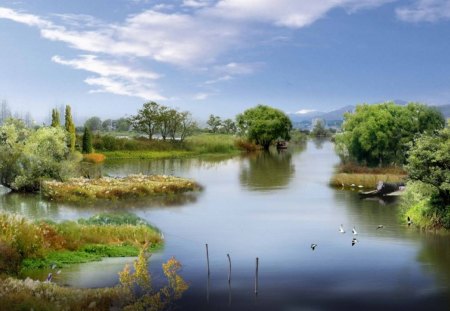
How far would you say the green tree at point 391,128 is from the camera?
4897 centimetres

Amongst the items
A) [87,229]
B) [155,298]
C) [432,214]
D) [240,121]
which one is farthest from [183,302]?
[240,121]

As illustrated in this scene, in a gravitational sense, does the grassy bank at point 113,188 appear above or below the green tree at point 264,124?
below

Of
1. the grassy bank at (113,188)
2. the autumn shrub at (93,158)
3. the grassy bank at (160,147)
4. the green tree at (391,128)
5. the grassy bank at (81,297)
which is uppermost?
the green tree at (391,128)

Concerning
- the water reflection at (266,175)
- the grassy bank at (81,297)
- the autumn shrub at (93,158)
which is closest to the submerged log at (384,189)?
the water reflection at (266,175)

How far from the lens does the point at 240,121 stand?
10338cm

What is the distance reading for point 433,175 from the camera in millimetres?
24219

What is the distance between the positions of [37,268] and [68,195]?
1646cm

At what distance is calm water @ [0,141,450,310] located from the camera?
15531 millimetres

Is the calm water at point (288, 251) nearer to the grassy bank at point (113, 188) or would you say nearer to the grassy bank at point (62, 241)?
the grassy bank at point (62, 241)

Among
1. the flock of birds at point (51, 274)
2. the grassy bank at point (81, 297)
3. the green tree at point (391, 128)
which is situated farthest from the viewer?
the green tree at point (391, 128)

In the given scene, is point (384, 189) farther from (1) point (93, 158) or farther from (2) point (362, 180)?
(1) point (93, 158)

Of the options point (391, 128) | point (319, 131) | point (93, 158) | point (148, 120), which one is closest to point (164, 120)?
point (148, 120)

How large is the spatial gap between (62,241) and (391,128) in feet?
118

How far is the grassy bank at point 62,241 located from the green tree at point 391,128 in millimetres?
30576
